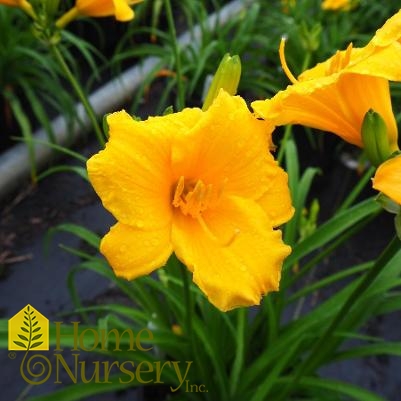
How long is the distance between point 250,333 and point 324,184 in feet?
3.95

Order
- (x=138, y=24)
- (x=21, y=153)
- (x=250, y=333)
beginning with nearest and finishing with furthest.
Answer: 1. (x=250, y=333)
2. (x=21, y=153)
3. (x=138, y=24)

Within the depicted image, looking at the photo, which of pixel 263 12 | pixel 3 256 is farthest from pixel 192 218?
pixel 263 12

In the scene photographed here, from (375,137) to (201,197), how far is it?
204 millimetres

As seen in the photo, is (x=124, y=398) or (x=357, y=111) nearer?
(x=357, y=111)

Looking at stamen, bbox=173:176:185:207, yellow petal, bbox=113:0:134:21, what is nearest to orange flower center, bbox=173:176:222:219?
stamen, bbox=173:176:185:207

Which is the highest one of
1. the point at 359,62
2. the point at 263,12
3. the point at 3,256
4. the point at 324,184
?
the point at 359,62

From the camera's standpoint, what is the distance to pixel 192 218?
2.10 ft

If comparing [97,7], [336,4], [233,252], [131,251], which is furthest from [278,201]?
[336,4]

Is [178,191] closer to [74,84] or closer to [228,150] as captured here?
[228,150]

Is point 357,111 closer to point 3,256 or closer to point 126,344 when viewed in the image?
point 126,344

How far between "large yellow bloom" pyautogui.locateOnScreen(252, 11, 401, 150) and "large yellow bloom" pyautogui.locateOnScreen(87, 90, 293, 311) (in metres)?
0.04

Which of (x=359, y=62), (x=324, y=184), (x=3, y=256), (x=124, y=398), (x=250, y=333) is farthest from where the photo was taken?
(x=324, y=184)

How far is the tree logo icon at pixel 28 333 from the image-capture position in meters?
0.92

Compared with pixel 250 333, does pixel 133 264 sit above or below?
above
